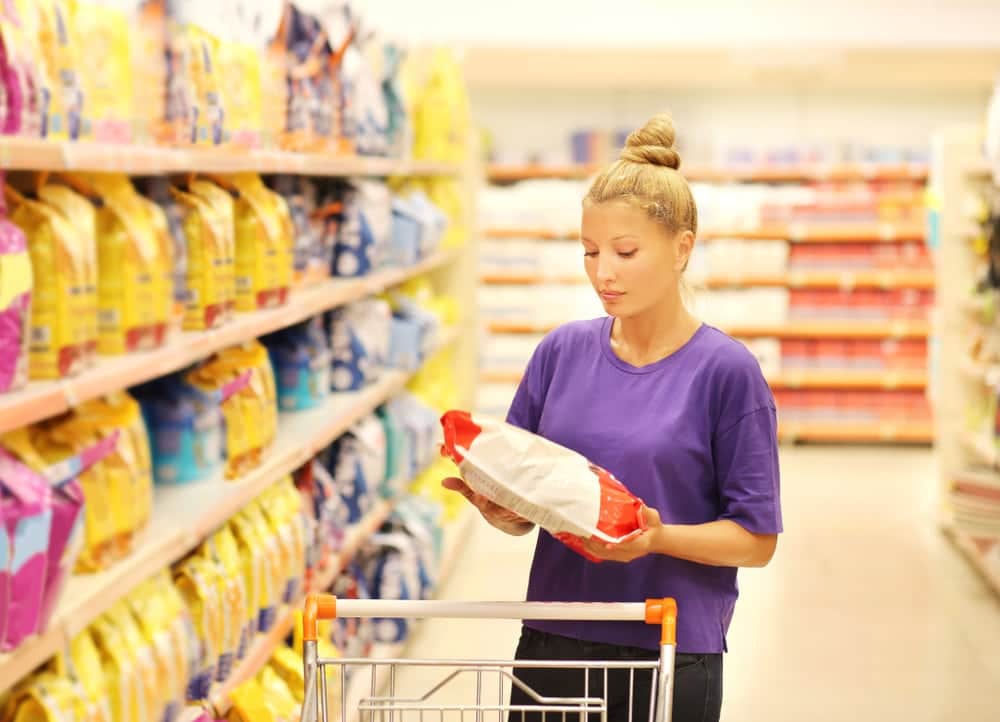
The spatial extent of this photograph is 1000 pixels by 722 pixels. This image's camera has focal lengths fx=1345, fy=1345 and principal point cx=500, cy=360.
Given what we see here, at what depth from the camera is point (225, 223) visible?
121 inches

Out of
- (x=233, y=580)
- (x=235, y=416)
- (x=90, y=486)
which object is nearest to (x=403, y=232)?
(x=235, y=416)

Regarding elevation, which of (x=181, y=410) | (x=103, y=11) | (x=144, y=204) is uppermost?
(x=103, y=11)

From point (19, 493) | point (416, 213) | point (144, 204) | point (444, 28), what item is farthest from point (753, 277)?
point (19, 493)

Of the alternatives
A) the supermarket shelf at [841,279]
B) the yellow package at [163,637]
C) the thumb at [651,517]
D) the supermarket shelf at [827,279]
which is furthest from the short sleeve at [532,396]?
the supermarket shelf at [841,279]

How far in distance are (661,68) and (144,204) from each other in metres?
7.01

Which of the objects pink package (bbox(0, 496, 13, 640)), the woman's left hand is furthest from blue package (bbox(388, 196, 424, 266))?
the woman's left hand

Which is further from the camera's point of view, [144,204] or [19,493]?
Answer: [144,204]

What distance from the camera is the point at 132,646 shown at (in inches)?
98.2

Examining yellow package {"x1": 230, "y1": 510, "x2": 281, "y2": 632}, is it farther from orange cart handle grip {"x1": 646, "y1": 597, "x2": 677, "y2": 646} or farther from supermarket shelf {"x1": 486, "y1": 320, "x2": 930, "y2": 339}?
supermarket shelf {"x1": 486, "y1": 320, "x2": 930, "y2": 339}

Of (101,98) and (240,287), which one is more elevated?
(101,98)

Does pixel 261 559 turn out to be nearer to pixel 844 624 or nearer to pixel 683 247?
pixel 683 247

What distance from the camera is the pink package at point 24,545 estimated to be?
6.43 ft

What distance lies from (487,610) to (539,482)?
7.2 inches

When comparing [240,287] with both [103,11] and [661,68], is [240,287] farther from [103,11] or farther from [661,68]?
[661,68]
